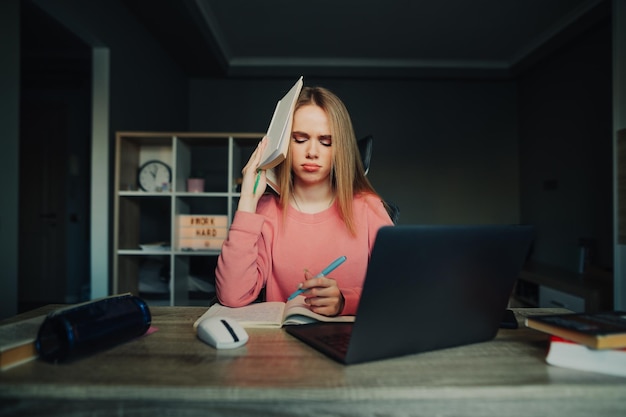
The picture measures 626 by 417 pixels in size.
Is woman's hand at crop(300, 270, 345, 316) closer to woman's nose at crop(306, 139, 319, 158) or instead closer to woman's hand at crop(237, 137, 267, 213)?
woman's hand at crop(237, 137, 267, 213)

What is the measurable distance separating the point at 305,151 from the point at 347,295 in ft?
1.60

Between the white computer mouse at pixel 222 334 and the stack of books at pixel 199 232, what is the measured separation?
2.01m

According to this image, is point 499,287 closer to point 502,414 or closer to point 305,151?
point 502,414

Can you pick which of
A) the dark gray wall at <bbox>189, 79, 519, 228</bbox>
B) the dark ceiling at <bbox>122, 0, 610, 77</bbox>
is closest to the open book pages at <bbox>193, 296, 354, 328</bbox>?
the dark ceiling at <bbox>122, 0, 610, 77</bbox>

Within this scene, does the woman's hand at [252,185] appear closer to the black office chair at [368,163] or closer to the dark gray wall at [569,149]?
the black office chair at [368,163]

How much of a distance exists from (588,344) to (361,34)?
379 centimetres

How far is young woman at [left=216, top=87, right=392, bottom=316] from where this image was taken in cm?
134

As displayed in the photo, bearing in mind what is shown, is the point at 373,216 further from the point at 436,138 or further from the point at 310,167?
the point at 436,138

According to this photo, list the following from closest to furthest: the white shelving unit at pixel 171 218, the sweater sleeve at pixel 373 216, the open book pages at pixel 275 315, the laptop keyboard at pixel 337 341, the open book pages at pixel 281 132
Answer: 1. the laptop keyboard at pixel 337 341
2. the open book pages at pixel 275 315
3. the open book pages at pixel 281 132
4. the sweater sleeve at pixel 373 216
5. the white shelving unit at pixel 171 218

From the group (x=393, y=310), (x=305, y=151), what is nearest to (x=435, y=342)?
(x=393, y=310)

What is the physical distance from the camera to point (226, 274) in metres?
1.20

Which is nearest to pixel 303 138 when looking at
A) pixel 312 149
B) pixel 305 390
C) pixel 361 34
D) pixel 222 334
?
pixel 312 149

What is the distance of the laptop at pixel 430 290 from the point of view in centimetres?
63

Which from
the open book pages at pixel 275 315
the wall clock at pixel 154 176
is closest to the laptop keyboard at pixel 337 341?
the open book pages at pixel 275 315
